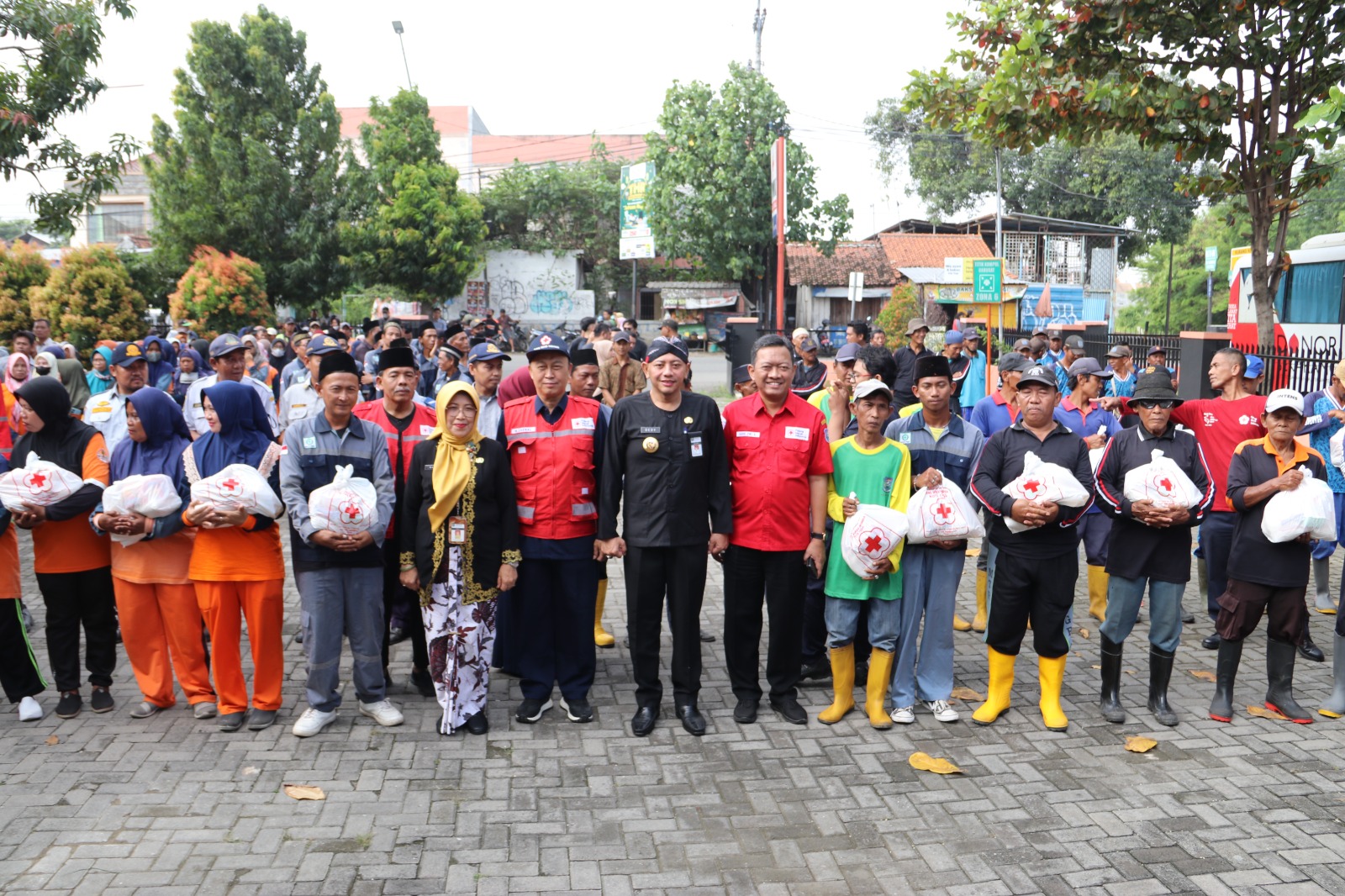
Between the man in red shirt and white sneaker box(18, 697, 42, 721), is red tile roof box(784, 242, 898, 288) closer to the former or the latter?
the man in red shirt

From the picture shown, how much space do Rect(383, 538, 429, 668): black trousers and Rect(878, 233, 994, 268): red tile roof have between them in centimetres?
3971

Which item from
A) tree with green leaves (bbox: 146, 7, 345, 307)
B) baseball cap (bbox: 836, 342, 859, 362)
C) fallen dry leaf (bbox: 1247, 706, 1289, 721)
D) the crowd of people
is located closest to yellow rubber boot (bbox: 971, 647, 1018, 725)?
the crowd of people

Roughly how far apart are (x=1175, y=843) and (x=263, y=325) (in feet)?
64.3

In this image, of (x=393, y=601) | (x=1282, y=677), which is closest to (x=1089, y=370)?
(x=1282, y=677)

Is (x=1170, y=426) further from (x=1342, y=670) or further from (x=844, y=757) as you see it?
(x=844, y=757)

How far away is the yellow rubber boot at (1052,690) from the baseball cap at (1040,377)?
4.90 feet

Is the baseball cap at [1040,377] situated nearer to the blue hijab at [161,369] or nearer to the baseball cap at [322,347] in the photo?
the baseball cap at [322,347]

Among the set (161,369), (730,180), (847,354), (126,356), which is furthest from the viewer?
(730,180)

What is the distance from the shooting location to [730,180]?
33125 mm

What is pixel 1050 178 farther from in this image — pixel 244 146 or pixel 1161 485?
pixel 1161 485

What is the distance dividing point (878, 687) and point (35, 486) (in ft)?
14.9

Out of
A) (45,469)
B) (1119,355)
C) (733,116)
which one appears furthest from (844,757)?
(733,116)

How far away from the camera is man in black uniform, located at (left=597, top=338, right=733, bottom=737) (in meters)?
5.24

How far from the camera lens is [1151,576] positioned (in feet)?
17.8
